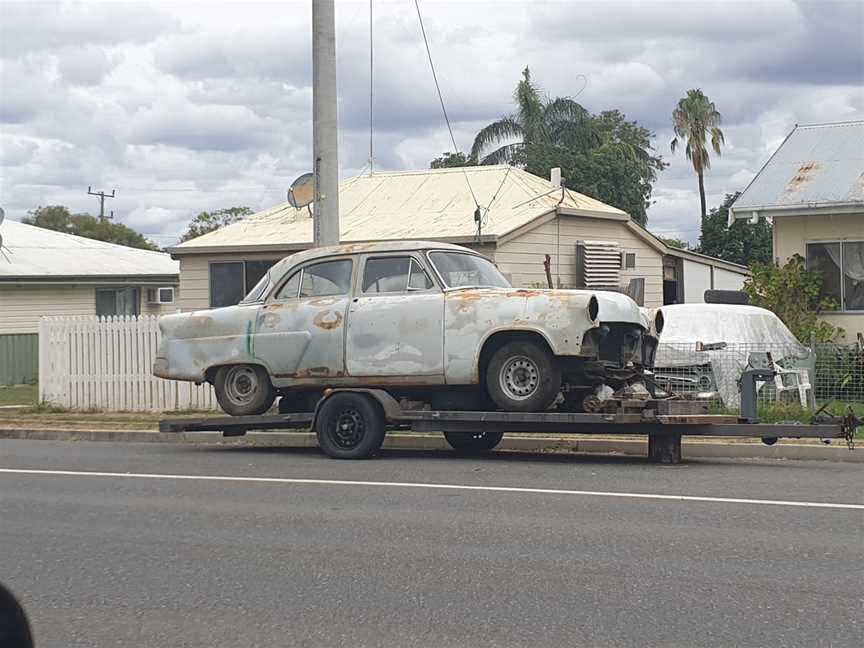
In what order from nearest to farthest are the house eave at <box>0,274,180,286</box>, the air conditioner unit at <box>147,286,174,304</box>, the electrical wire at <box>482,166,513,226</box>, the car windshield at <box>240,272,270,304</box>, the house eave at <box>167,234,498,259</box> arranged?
the car windshield at <box>240,272,270,304</box>
the house eave at <box>167,234,498,259</box>
the electrical wire at <box>482,166,513,226</box>
the house eave at <box>0,274,180,286</box>
the air conditioner unit at <box>147,286,174,304</box>

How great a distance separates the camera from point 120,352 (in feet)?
63.8

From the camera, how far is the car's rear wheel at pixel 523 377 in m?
12.1

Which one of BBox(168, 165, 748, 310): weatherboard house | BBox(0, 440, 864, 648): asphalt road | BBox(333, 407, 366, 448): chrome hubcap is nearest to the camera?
BBox(0, 440, 864, 648): asphalt road

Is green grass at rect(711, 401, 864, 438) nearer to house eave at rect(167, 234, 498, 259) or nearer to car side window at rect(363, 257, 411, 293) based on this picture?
car side window at rect(363, 257, 411, 293)

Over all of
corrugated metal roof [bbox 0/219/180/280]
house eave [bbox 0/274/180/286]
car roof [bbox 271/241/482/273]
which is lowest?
car roof [bbox 271/241/482/273]

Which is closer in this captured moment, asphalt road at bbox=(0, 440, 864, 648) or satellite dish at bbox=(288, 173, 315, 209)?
asphalt road at bbox=(0, 440, 864, 648)

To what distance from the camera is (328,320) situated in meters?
13.2

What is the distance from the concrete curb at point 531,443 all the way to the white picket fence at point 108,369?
99.3 inches

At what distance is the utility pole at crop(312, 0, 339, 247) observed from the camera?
16.5 metres

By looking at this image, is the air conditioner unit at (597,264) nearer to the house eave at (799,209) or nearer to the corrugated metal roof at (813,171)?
the house eave at (799,209)

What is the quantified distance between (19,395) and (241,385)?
11.8m

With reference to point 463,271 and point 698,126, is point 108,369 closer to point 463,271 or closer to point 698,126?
point 463,271

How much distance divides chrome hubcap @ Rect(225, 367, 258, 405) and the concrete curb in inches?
58.7

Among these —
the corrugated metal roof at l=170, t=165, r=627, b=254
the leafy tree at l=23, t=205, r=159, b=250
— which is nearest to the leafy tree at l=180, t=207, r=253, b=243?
the leafy tree at l=23, t=205, r=159, b=250
